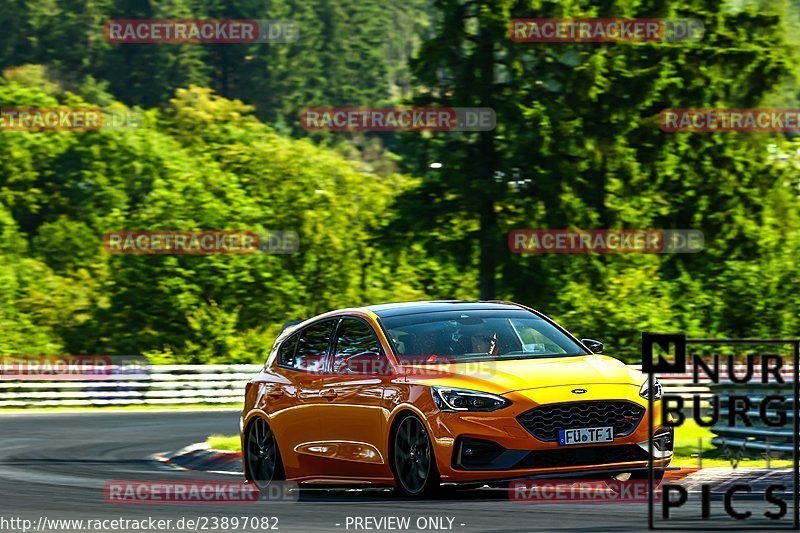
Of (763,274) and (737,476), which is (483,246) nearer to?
(763,274)

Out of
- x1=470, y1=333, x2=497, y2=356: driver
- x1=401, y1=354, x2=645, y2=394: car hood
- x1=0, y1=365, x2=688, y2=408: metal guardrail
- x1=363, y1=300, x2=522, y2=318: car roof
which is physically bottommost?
x1=0, y1=365, x2=688, y2=408: metal guardrail

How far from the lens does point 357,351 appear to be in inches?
492

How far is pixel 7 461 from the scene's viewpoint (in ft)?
59.9

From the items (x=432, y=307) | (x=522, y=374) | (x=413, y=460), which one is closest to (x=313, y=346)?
(x=432, y=307)

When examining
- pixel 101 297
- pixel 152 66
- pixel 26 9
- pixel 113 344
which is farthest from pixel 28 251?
pixel 26 9

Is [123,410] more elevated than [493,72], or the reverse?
[493,72]

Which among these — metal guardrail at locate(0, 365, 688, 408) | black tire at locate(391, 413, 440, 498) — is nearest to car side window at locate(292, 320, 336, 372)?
black tire at locate(391, 413, 440, 498)

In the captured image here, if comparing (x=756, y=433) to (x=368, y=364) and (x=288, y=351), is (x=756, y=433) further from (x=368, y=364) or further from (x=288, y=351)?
(x=288, y=351)

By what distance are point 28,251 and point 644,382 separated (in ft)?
212

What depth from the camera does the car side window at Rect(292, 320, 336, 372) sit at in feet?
42.7

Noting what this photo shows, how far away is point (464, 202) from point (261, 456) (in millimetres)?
22925

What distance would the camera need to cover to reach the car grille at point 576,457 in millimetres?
10883

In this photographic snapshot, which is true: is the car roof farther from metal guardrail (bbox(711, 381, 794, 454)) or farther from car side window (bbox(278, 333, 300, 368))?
metal guardrail (bbox(711, 381, 794, 454))

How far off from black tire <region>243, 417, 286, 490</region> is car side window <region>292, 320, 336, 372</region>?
664mm
